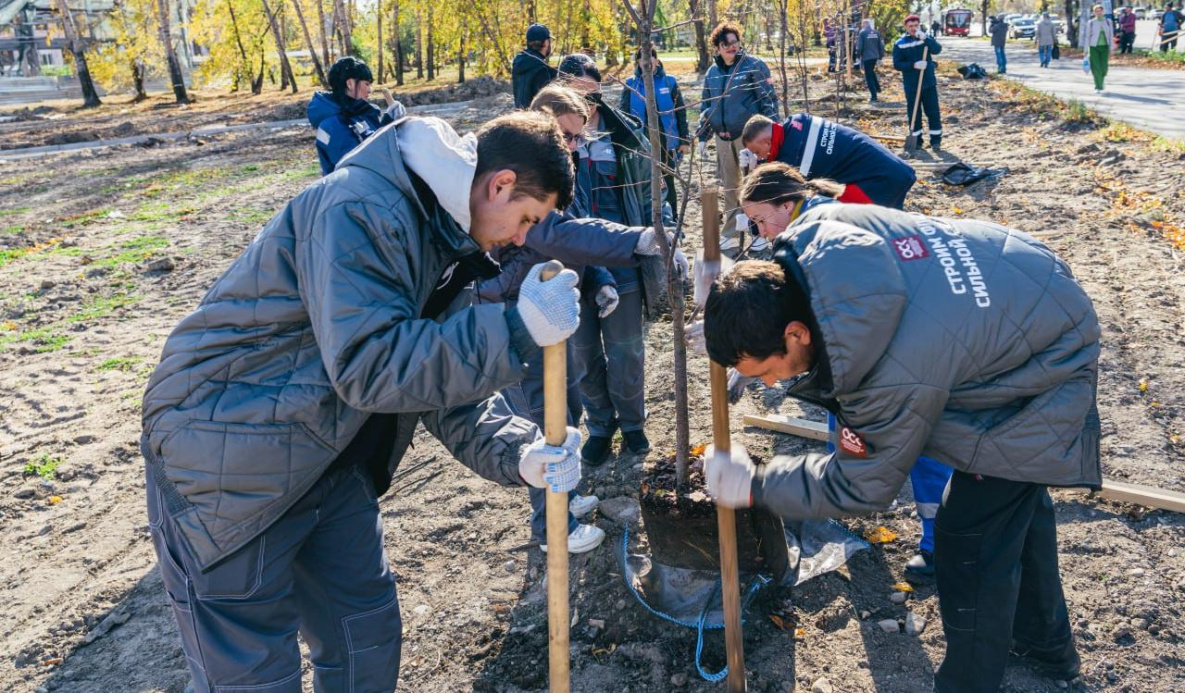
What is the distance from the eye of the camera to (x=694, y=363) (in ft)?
18.2

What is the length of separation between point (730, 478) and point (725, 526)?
326mm

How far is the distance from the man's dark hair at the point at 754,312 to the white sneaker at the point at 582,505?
202cm

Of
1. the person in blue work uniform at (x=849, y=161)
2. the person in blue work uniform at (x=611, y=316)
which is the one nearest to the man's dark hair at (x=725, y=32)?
the person in blue work uniform at (x=849, y=161)

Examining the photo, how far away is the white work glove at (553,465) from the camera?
2275 millimetres

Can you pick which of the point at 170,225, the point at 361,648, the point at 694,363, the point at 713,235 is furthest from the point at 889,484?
the point at 170,225

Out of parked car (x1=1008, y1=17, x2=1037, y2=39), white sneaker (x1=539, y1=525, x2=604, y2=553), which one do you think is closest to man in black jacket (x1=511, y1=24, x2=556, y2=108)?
white sneaker (x1=539, y1=525, x2=604, y2=553)

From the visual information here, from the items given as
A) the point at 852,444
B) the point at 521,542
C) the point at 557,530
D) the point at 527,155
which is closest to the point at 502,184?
the point at 527,155

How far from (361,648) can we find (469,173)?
4.45ft

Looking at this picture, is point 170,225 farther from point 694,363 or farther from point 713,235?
point 713,235

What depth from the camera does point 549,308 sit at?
1954 millimetres

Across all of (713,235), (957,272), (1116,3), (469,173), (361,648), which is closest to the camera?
(469,173)

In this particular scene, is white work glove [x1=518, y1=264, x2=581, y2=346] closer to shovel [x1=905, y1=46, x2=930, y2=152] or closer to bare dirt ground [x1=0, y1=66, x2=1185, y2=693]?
bare dirt ground [x1=0, y1=66, x2=1185, y2=693]

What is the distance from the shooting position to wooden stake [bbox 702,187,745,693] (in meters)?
2.60

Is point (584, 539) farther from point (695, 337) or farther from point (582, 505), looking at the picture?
point (695, 337)
